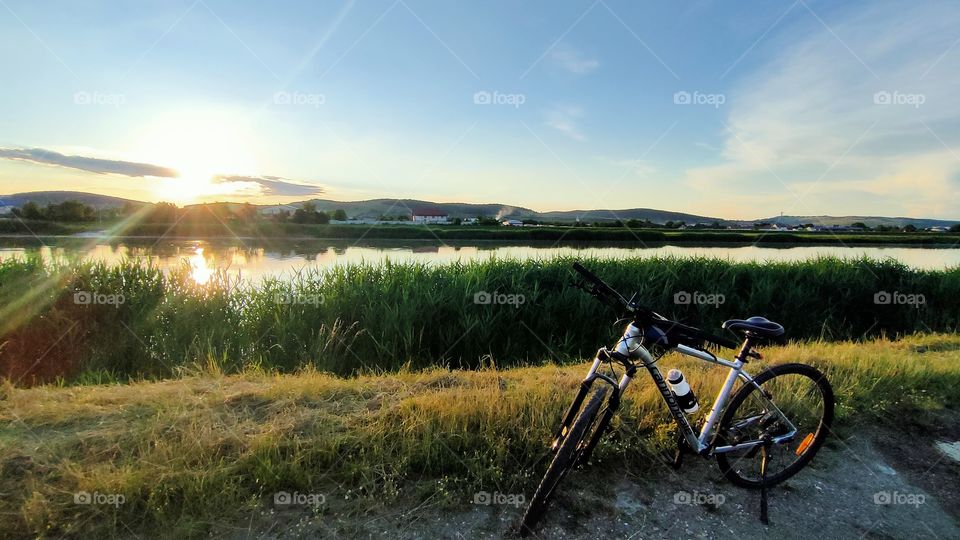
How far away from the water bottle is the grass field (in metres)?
0.57

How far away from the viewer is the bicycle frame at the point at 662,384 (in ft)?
9.14

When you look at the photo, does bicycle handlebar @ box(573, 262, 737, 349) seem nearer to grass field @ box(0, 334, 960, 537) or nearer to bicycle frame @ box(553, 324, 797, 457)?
bicycle frame @ box(553, 324, 797, 457)

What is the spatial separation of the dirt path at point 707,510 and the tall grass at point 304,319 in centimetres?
286

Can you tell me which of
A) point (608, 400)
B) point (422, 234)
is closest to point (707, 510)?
point (608, 400)

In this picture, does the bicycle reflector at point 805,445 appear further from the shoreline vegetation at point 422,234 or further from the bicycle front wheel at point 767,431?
the shoreline vegetation at point 422,234

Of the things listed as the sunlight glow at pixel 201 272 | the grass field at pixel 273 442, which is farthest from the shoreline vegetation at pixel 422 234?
the grass field at pixel 273 442

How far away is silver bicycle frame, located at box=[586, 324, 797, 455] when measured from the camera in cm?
280

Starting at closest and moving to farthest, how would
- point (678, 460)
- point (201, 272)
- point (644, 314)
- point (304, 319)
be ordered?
point (644, 314) < point (678, 460) < point (304, 319) < point (201, 272)

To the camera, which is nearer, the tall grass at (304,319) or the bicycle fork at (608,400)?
the bicycle fork at (608,400)

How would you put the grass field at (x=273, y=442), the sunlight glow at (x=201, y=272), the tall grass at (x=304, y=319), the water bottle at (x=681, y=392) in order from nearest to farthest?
the grass field at (x=273, y=442)
the water bottle at (x=681, y=392)
the tall grass at (x=304, y=319)
the sunlight glow at (x=201, y=272)

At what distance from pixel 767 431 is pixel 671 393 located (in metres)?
0.86

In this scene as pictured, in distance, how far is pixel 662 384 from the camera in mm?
2975

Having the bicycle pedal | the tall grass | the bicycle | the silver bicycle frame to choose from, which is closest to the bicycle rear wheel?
the bicycle

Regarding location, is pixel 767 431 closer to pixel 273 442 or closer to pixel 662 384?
pixel 662 384
